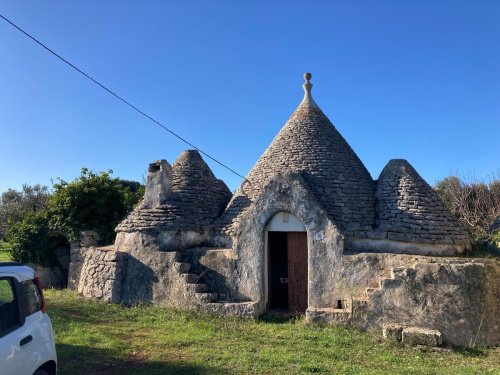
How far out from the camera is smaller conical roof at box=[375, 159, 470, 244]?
29.7 feet

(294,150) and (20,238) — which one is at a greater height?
(294,150)

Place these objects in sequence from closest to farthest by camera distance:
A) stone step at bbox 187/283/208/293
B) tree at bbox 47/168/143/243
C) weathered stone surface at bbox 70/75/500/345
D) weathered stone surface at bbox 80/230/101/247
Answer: weathered stone surface at bbox 70/75/500/345 → stone step at bbox 187/283/208/293 → weathered stone surface at bbox 80/230/101/247 → tree at bbox 47/168/143/243

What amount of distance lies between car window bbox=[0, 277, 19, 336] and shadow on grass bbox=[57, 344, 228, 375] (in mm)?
2382

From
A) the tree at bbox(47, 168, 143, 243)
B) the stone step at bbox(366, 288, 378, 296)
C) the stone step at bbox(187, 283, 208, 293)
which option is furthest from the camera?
the tree at bbox(47, 168, 143, 243)

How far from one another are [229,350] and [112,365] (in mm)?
1909

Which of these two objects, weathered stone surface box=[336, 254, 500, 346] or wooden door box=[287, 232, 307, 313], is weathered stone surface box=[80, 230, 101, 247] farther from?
weathered stone surface box=[336, 254, 500, 346]

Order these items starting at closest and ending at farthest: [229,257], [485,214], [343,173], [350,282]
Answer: [350,282] → [229,257] → [343,173] → [485,214]

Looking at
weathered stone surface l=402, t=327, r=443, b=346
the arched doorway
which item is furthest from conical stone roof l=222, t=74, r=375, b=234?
weathered stone surface l=402, t=327, r=443, b=346

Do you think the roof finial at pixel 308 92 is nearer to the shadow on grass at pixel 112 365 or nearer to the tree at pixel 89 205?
the tree at pixel 89 205

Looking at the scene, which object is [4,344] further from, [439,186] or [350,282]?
[439,186]

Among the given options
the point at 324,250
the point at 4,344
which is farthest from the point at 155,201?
the point at 4,344

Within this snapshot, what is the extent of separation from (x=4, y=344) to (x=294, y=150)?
28.3 feet

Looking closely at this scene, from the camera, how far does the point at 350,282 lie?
8688mm

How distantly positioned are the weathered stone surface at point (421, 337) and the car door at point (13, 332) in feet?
20.2
